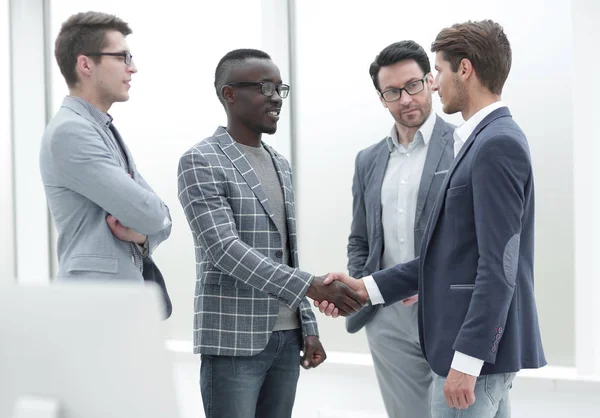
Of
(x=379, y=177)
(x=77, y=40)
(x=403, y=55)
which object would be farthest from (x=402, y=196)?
(x=77, y=40)

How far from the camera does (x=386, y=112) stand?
141 inches

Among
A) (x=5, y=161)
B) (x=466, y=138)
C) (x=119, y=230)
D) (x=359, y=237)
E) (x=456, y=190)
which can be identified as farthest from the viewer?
(x=5, y=161)

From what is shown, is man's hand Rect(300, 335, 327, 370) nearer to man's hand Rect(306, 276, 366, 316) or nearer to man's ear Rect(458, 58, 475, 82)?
man's hand Rect(306, 276, 366, 316)

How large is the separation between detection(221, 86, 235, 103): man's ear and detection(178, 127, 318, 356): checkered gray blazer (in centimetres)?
17

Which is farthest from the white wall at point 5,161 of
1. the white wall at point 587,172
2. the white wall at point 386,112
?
the white wall at point 587,172

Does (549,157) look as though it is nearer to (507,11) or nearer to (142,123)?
(507,11)

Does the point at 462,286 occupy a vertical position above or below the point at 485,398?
above

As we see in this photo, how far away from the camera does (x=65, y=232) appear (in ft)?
6.73

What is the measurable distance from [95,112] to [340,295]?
39.0 inches

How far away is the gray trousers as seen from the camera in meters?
2.44

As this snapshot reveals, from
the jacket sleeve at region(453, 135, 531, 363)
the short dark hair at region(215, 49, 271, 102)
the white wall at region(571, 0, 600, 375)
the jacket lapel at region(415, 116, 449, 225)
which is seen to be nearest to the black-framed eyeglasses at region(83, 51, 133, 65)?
the short dark hair at region(215, 49, 271, 102)

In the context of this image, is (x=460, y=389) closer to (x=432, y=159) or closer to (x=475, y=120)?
(x=475, y=120)

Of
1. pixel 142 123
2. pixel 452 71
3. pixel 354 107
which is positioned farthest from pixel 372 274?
pixel 142 123

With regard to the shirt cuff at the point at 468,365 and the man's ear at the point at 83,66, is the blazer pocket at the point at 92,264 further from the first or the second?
the shirt cuff at the point at 468,365
